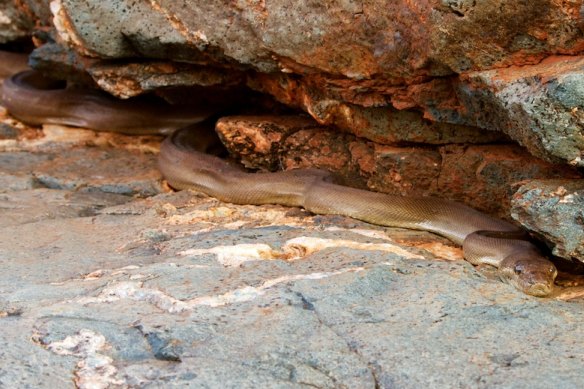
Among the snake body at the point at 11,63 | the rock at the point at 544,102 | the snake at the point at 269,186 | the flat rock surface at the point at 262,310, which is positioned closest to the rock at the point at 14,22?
the snake body at the point at 11,63

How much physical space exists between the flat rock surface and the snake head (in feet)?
0.28

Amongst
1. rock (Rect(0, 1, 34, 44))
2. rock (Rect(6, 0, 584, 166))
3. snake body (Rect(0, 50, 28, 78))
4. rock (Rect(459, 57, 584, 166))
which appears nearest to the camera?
rock (Rect(459, 57, 584, 166))

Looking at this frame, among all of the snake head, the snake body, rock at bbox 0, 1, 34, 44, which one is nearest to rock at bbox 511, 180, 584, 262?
the snake head

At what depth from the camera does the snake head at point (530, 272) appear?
3947 mm

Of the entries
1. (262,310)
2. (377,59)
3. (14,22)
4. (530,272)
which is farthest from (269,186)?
(14,22)

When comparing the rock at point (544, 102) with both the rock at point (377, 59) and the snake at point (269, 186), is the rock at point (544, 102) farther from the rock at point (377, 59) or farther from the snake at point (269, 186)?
the snake at point (269, 186)

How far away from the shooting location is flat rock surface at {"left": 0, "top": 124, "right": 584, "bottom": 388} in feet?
9.83

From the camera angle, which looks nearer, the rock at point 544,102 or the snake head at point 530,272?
the rock at point 544,102

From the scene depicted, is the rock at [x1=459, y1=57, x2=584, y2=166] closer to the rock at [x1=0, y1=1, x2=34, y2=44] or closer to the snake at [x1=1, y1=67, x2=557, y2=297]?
the snake at [x1=1, y1=67, x2=557, y2=297]

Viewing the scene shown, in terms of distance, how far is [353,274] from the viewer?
3.85 meters

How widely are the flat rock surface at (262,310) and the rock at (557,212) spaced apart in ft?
0.72

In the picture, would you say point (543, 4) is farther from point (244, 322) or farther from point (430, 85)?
point (244, 322)

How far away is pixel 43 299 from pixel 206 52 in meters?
2.25

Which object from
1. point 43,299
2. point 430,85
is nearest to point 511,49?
point 430,85
